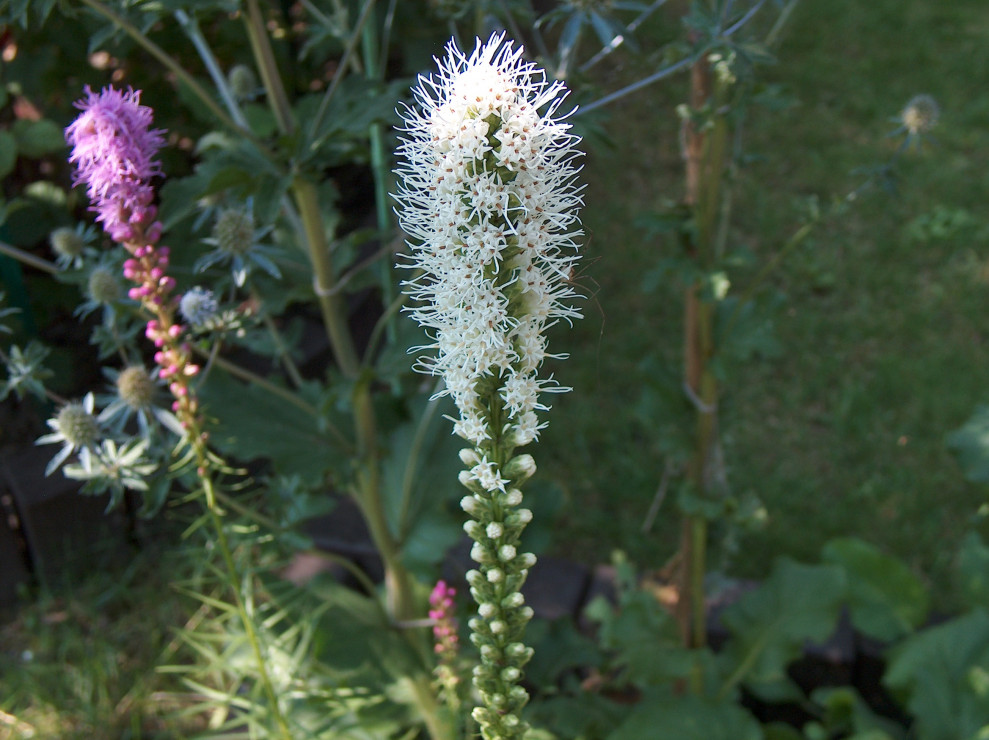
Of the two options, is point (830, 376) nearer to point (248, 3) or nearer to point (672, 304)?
point (672, 304)

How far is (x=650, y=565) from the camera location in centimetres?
291

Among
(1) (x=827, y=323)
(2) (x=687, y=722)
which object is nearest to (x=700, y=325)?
(2) (x=687, y=722)

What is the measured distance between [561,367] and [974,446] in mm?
1642

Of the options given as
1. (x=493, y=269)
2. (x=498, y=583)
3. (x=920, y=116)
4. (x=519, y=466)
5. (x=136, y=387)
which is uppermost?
(x=920, y=116)

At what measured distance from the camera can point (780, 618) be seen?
2287 mm

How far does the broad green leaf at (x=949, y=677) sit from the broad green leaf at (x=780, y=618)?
0.67ft

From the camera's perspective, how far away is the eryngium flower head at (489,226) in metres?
0.85

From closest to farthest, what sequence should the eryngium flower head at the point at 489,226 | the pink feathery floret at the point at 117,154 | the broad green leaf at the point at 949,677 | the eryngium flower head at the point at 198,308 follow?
the eryngium flower head at the point at 489,226, the pink feathery floret at the point at 117,154, the eryngium flower head at the point at 198,308, the broad green leaf at the point at 949,677

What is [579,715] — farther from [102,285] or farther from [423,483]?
[102,285]

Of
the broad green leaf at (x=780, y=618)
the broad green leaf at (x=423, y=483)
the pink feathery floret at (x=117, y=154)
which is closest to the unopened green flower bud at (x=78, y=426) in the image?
the pink feathery floret at (x=117, y=154)

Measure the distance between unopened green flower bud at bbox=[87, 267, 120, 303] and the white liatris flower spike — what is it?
927 millimetres

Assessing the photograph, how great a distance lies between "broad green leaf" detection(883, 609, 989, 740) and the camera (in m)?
1.98

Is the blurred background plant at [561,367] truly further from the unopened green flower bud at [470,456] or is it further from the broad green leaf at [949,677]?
the unopened green flower bud at [470,456]

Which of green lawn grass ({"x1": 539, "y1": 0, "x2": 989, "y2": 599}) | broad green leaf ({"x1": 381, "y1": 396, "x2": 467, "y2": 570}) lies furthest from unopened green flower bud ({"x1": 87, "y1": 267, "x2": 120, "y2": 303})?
green lawn grass ({"x1": 539, "y1": 0, "x2": 989, "y2": 599})
